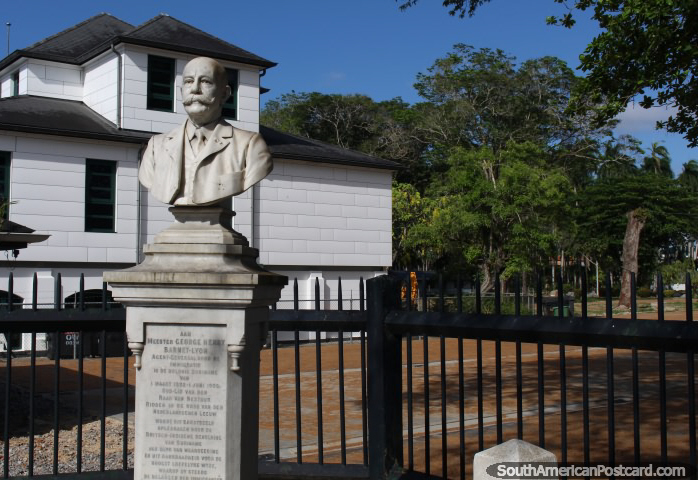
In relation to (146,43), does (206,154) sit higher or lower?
lower

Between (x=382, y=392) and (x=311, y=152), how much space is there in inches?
812

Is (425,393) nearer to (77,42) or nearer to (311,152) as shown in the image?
(311,152)

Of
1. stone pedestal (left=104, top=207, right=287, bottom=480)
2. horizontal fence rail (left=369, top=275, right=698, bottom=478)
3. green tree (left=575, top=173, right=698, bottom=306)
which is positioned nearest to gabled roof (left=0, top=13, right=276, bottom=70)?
horizontal fence rail (left=369, top=275, right=698, bottom=478)

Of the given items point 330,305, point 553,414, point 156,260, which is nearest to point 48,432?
point 156,260

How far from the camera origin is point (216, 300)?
4602 mm

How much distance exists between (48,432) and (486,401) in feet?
20.5

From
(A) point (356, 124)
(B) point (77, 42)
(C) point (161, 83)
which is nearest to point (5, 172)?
(C) point (161, 83)

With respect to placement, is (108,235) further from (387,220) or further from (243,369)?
(243,369)

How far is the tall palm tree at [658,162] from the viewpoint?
85.6 metres

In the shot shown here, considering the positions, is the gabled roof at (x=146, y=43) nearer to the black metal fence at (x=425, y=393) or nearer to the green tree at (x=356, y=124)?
the black metal fence at (x=425, y=393)

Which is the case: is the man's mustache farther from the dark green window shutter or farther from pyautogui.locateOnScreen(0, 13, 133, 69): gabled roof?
pyautogui.locateOnScreen(0, 13, 133, 69): gabled roof

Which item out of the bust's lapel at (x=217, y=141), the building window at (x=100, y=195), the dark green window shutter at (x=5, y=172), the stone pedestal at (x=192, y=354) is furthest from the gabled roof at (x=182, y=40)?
the stone pedestal at (x=192, y=354)

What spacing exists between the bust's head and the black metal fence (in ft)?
4.90

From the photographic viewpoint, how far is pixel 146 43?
72.2 ft
